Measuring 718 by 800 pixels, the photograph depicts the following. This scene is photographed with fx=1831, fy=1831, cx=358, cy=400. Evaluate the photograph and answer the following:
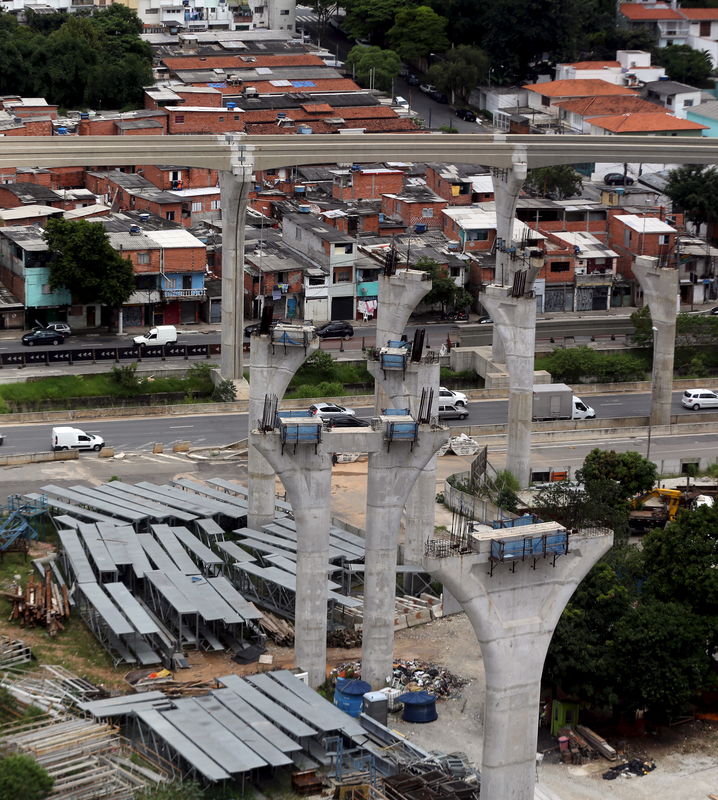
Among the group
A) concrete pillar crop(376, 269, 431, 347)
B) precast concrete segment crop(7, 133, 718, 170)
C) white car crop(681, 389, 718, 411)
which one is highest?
precast concrete segment crop(7, 133, 718, 170)

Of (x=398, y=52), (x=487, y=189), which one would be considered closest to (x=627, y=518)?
(x=487, y=189)

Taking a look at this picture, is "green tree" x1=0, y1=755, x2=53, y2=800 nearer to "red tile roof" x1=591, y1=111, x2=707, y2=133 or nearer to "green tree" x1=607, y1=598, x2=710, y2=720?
"green tree" x1=607, y1=598, x2=710, y2=720

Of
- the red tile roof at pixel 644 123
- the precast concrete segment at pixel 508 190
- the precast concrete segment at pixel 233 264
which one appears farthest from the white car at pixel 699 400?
the red tile roof at pixel 644 123

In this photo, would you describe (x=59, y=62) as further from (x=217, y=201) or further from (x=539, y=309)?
(x=539, y=309)

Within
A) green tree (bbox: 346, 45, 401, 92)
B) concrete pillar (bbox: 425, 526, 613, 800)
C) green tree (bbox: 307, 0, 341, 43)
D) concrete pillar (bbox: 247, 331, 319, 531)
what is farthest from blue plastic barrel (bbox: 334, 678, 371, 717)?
green tree (bbox: 307, 0, 341, 43)

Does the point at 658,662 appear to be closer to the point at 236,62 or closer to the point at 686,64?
the point at 236,62

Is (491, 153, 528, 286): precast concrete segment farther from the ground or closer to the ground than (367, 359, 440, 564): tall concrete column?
farther from the ground

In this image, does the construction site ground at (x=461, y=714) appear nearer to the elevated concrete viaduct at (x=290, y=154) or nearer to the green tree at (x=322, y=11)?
the elevated concrete viaduct at (x=290, y=154)
